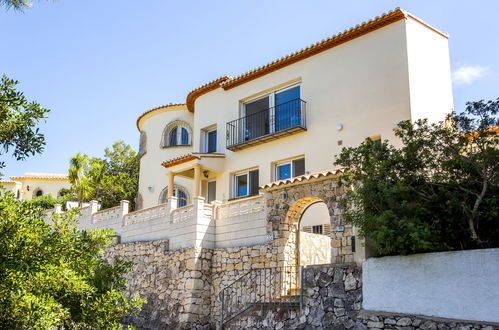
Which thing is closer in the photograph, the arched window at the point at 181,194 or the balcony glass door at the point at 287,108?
the balcony glass door at the point at 287,108

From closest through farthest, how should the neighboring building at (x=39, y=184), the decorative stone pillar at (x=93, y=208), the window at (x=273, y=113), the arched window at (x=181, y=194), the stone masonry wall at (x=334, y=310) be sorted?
the stone masonry wall at (x=334, y=310), the window at (x=273, y=113), the decorative stone pillar at (x=93, y=208), the arched window at (x=181, y=194), the neighboring building at (x=39, y=184)

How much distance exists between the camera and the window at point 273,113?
59.7 ft

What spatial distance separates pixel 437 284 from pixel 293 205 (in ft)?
16.3

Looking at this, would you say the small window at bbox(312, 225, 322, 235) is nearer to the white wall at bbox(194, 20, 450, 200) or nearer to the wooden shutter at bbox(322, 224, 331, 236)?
the wooden shutter at bbox(322, 224, 331, 236)

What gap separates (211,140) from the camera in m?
21.8

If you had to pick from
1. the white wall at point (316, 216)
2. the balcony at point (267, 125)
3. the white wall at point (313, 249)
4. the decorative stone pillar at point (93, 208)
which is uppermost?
the balcony at point (267, 125)

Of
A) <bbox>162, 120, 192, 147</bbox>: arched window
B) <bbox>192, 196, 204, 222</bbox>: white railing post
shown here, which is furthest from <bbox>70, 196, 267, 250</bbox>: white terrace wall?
<bbox>162, 120, 192, 147</bbox>: arched window

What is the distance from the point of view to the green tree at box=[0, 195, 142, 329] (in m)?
6.88

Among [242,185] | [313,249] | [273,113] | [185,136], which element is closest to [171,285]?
[313,249]

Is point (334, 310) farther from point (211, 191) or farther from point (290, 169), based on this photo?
point (211, 191)

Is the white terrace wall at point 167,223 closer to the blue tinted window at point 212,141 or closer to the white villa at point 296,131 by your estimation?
the white villa at point 296,131

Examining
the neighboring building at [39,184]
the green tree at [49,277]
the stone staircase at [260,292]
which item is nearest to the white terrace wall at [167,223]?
the stone staircase at [260,292]

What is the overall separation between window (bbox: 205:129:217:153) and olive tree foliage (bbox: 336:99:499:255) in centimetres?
1224

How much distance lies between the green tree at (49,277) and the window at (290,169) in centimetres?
968
